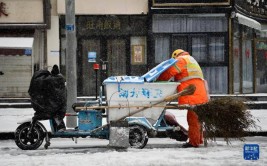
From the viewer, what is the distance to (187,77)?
1205 centimetres

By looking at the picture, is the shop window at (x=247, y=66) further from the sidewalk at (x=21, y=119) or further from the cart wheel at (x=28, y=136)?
the cart wheel at (x=28, y=136)

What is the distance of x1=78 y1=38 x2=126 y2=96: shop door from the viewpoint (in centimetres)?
2619

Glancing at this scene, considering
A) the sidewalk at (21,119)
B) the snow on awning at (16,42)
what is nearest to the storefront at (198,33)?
the snow on awning at (16,42)

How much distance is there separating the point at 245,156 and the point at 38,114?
12.3 ft

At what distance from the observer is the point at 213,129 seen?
11.6m

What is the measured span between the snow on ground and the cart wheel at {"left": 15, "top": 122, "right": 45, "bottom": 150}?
0.12 m

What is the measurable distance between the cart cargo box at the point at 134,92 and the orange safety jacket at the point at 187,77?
0.56 feet

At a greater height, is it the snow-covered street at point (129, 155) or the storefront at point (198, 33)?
the storefront at point (198, 33)

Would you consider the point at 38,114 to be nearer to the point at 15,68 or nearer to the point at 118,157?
the point at 118,157

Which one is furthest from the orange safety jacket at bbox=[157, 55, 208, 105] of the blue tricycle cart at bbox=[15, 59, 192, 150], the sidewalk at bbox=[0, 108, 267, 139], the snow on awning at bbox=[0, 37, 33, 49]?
the snow on awning at bbox=[0, 37, 33, 49]

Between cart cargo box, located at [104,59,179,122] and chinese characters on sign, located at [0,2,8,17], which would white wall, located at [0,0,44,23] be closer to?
chinese characters on sign, located at [0,2,8,17]

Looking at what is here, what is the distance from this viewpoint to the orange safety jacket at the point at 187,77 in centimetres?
1197

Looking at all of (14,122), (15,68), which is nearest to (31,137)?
(14,122)

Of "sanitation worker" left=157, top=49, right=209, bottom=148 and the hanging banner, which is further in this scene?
the hanging banner
